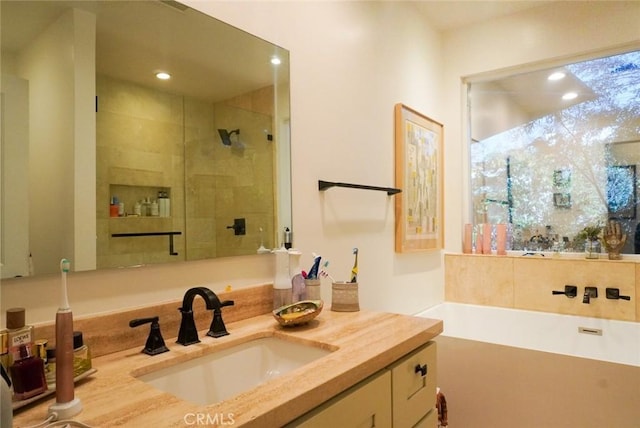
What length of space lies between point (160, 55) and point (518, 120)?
2.73 m

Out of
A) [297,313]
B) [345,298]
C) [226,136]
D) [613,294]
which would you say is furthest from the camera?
[613,294]

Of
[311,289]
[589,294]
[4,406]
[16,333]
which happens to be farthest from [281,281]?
[589,294]

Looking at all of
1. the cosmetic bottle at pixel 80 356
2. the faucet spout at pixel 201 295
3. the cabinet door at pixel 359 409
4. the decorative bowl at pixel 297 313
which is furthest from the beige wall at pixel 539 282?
the cosmetic bottle at pixel 80 356

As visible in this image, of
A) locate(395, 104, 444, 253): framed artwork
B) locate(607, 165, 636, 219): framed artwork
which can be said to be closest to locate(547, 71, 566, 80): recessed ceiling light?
locate(607, 165, 636, 219): framed artwork

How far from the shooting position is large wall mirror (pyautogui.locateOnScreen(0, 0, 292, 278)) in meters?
0.90

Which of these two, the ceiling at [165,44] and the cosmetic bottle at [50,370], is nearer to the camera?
the cosmetic bottle at [50,370]

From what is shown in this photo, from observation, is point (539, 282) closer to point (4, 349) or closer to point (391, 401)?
point (391, 401)

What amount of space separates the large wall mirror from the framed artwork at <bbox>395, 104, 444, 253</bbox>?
1.01 meters

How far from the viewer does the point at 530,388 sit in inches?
76.7

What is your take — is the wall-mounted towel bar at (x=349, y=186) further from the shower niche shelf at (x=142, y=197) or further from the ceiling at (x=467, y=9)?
the ceiling at (x=467, y=9)

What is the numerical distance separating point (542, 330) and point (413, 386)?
1.90 meters

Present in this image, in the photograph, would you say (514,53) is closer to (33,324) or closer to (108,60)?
(108,60)

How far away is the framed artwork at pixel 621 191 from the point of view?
2.55m

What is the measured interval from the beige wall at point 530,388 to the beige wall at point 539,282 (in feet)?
2.69
